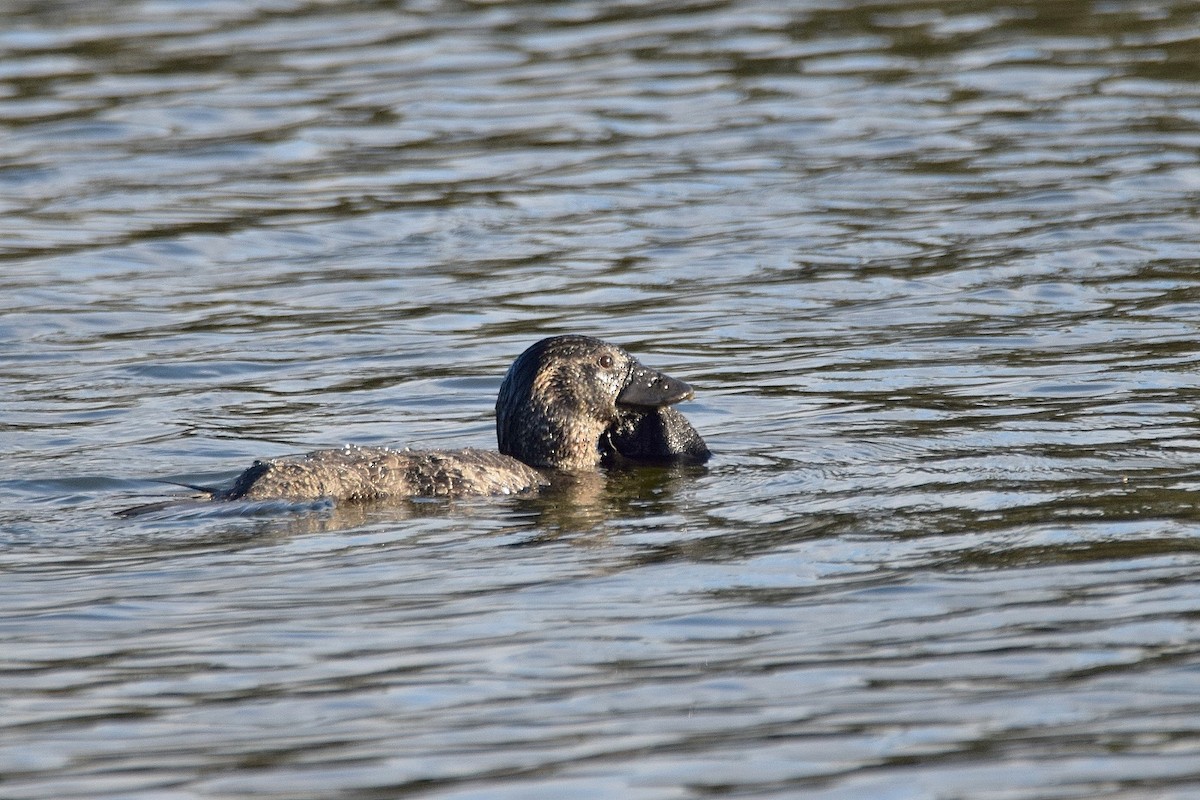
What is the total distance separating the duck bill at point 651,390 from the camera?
9.80 m

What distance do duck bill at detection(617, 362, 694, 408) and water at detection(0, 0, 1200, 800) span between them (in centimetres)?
37

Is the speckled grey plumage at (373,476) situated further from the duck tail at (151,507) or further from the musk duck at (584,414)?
the musk duck at (584,414)

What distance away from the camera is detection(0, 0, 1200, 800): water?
573cm

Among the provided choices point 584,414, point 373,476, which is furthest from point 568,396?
point 373,476

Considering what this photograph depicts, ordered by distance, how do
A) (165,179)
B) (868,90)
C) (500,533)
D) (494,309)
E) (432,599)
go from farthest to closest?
(868,90) < (165,179) < (494,309) < (500,533) < (432,599)

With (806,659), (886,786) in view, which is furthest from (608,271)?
(886,786)

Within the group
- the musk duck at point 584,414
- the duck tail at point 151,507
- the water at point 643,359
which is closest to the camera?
the water at point 643,359

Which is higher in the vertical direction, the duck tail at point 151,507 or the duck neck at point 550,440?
the duck tail at point 151,507

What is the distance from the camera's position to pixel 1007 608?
659 cm

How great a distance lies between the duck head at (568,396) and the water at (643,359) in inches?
16.2

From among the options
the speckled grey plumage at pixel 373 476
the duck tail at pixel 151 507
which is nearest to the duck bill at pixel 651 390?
the speckled grey plumage at pixel 373 476

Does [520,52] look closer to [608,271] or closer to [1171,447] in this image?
[608,271]

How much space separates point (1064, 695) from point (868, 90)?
12.8 meters

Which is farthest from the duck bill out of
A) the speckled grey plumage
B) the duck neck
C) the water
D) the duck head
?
the speckled grey plumage
